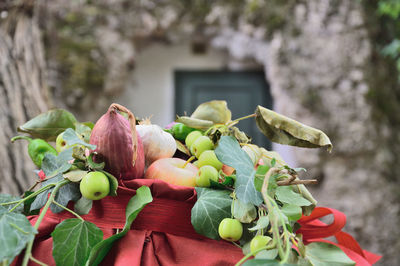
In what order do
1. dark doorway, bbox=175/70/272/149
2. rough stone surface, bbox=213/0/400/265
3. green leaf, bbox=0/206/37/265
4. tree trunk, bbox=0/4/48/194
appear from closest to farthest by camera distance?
green leaf, bbox=0/206/37/265, tree trunk, bbox=0/4/48/194, rough stone surface, bbox=213/0/400/265, dark doorway, bbox=175/70/272/149

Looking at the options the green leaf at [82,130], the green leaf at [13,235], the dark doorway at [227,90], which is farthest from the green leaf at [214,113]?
the dark doorway at [227,90]

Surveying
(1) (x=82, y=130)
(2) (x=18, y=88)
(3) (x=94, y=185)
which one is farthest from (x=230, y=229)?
(2) (x=18, y=88)

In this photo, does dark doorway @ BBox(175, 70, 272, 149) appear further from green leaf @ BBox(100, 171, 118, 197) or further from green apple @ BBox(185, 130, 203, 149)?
green leaf @ BBox(100, 171, 118, 197)

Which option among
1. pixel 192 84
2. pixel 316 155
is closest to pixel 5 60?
pixel 316 155

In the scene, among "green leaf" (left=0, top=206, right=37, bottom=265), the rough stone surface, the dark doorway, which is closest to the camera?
"green leaf" (left=0, top=206, right=37, bottom=265)

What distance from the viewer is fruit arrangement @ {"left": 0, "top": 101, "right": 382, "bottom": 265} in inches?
11.4

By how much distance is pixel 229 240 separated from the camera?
324mm

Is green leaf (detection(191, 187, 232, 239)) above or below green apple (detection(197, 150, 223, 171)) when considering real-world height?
below

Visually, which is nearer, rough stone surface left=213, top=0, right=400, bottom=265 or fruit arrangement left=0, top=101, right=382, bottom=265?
fruit arrangement left=0, top=101, right=382, bottom=265

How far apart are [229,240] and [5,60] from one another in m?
0.57

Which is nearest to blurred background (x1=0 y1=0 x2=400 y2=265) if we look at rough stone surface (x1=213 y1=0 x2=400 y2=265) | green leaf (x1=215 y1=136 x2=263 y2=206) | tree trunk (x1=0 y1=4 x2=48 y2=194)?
rough stone surface (x1=213 y1=0 x2=400 y2=265)

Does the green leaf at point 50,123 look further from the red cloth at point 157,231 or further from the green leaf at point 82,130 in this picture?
the red cloth at point 157,231

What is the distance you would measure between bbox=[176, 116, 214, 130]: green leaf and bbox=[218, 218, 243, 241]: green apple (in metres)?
0.15

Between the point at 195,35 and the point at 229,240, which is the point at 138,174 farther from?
the point at 195,35
